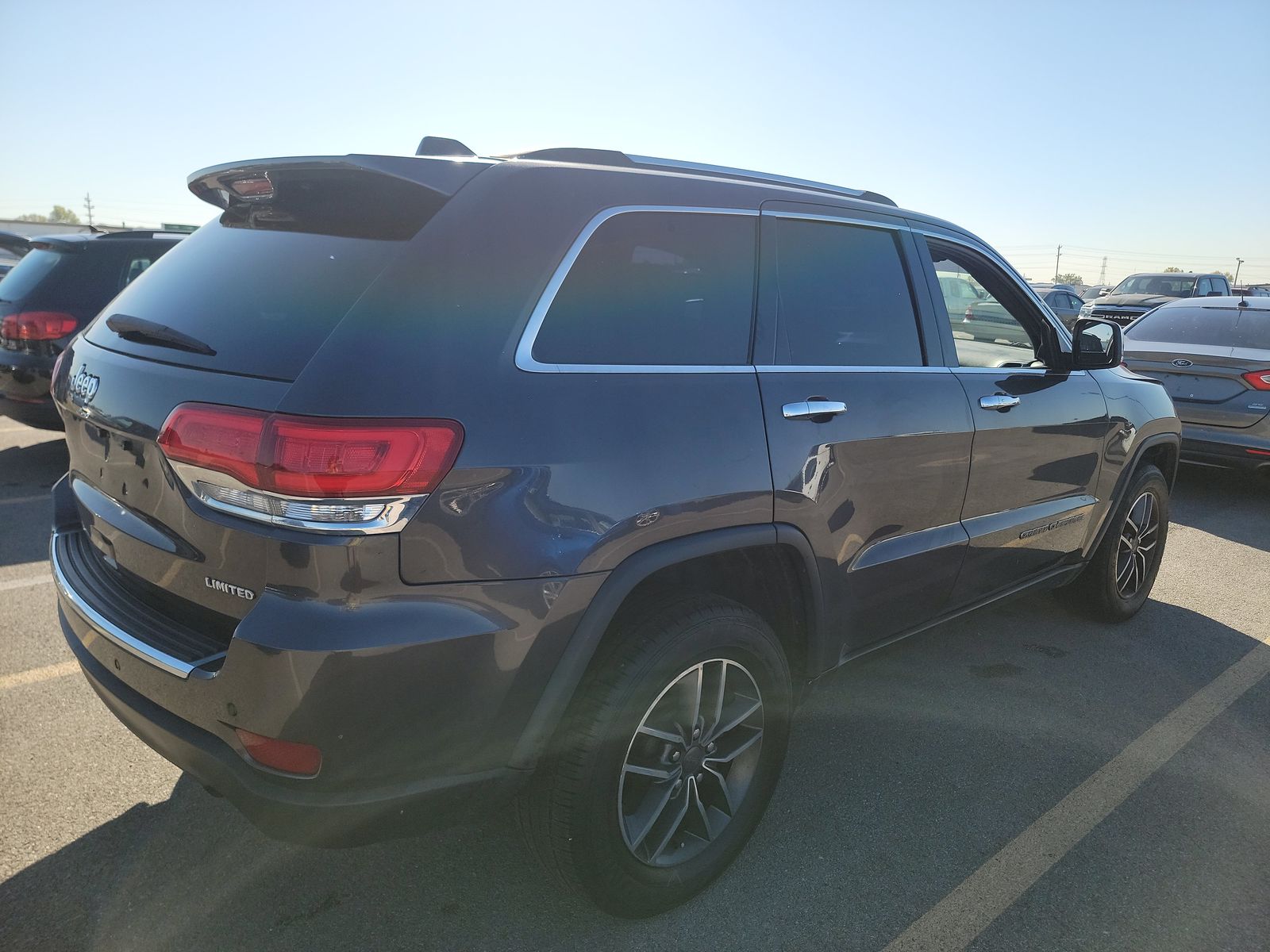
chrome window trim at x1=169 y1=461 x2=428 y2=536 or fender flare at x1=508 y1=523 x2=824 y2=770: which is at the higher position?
chrome window trim at x1=169 y1=461 x2=428 y2=536

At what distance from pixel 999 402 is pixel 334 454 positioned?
244cm

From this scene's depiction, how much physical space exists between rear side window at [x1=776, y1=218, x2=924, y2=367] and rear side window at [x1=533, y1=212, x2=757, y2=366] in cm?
16

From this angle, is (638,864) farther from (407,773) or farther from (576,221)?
(576,221)

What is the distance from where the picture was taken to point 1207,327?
7.69m

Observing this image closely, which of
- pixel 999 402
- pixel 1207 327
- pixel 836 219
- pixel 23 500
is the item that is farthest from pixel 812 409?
pixel 1207 327

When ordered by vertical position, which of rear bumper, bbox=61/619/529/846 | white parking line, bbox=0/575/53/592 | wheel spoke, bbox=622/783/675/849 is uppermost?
rear bumper, bbox=61/619/529/846

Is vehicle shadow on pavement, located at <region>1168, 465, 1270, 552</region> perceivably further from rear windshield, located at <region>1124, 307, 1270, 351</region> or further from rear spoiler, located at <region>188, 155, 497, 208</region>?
rear spoiler, located at <region>188, 155, 497, 208</region>

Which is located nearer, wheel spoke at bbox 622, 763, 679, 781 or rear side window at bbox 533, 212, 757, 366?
rear side window at bbox 533, 212, 757, 366

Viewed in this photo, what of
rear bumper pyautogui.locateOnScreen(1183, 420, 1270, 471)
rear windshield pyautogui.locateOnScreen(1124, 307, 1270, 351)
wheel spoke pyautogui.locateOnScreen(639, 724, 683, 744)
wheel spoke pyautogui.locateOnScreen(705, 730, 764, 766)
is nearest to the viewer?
wheel spoke pyautogui.locateOnScreen(639, 724, 683, 744)

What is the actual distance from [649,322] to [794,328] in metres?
0.57

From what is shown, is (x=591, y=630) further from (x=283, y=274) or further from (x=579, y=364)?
(x=283, y=274)

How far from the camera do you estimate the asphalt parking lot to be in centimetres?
227

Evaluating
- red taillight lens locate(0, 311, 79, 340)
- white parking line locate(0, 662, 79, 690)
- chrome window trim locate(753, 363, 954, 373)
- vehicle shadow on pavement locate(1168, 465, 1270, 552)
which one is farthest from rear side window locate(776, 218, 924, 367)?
red taillight lens locate(0, 311, 79, 340)

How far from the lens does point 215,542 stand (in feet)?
5.97
